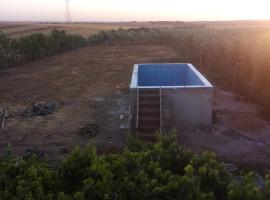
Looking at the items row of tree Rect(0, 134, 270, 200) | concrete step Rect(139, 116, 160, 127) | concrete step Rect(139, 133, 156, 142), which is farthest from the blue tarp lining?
row of tree Rect(0, 134, 270, 200)

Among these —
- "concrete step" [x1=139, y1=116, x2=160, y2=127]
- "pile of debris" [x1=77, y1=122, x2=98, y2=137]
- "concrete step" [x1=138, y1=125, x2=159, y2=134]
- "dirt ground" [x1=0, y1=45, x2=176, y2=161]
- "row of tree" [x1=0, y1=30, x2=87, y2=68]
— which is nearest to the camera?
"concrete step" [x1=138, y1=125, x2=159, y2=134]

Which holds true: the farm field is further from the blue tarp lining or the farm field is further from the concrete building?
the concrete building

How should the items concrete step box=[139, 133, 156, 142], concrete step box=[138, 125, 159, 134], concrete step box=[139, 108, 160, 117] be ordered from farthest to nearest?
concrete step box=[139, 108, 160, 117] → concrete step box=[138, 125, 159, 134] → concrete step box=[139, 133, 156, 142]

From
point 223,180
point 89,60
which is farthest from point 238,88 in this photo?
point 89,60

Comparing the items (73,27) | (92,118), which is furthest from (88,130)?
(73,27)

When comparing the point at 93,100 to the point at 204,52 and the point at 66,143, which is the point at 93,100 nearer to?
the point at 66,143

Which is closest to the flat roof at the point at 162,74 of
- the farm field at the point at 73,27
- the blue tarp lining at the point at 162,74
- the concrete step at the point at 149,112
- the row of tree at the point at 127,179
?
the blue tarp lining at the point at 162,74
